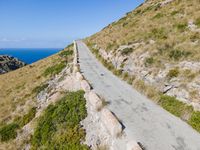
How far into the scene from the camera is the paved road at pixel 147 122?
10.8 m

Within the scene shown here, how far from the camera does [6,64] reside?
131m

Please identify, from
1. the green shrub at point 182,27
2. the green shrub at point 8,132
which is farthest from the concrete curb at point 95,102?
the green shrub at point 182,27

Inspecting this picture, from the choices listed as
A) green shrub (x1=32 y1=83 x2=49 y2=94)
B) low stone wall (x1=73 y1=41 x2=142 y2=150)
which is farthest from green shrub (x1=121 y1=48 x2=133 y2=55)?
green shrub (x1=32 y1=83 x2=49 y2=94)

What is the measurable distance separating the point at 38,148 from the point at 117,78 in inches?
442

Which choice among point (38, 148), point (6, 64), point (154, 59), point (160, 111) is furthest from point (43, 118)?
point (6, 64)

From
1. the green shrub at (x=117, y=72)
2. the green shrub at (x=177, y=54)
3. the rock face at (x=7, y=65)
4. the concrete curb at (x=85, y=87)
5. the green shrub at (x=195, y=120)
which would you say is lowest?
the rock face at (x=7, y=65)

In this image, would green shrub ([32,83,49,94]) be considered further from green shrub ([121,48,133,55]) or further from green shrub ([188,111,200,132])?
green shrub ([188,111,200,132])

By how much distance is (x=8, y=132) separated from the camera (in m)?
19.6

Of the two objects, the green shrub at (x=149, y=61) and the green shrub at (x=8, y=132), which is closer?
the green shrub at (x=8, y=132)

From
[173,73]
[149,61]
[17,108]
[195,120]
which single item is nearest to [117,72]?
[149,61]

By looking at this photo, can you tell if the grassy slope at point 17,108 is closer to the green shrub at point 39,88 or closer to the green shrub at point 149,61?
the green shrub at point 39,88

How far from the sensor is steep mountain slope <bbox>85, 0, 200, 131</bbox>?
579 inches

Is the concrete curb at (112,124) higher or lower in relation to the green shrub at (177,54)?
lower

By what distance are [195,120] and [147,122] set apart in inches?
102
